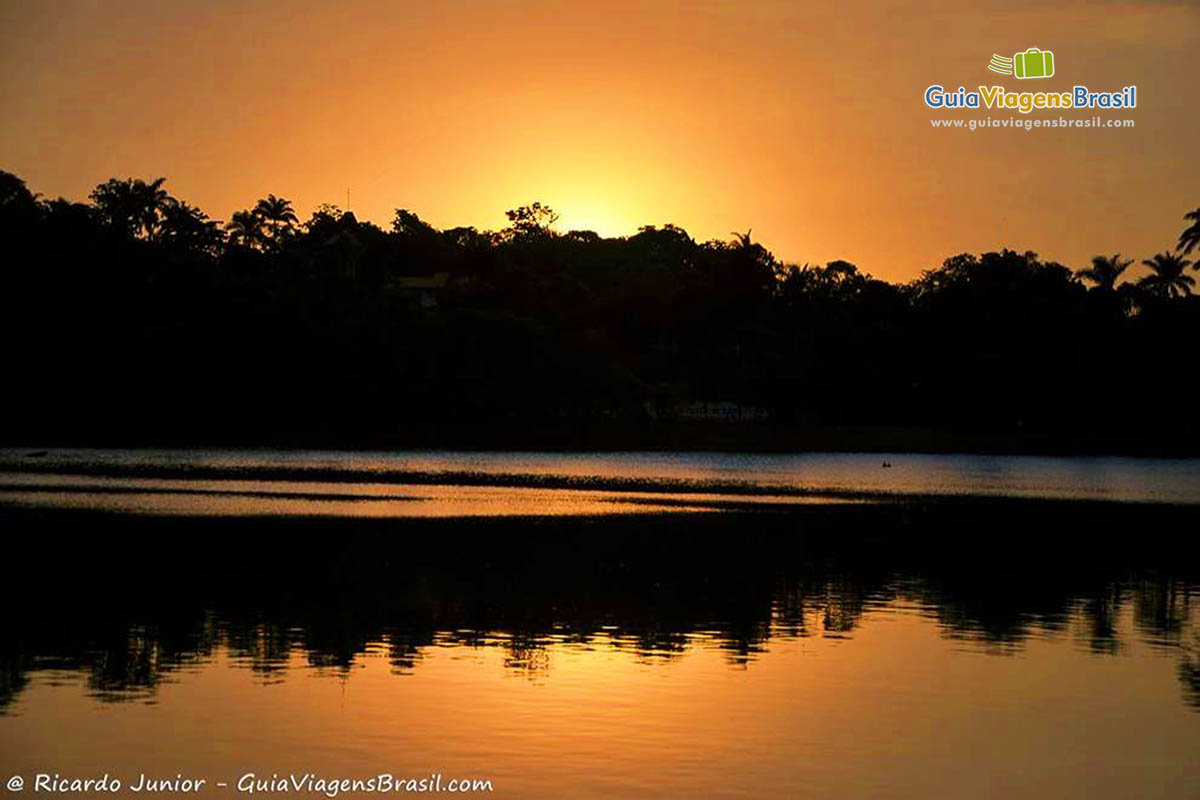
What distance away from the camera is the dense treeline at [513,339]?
405 ft

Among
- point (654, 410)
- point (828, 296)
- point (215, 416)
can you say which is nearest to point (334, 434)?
point (215, 416)

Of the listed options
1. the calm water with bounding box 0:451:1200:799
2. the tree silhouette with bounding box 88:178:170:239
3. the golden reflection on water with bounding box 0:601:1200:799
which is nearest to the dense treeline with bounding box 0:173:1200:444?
the tree silhouette with bounding box 88:178:170:239

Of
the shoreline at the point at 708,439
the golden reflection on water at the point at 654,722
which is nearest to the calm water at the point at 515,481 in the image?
the shoreline at the point at 708,439

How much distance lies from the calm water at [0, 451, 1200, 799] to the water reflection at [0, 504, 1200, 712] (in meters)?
0.14

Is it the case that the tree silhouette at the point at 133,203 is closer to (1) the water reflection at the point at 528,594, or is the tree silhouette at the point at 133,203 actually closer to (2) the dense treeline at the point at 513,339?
(2) the dense treeline at the point at 513,339

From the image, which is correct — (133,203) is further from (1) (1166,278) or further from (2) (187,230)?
A: (1) (1166,278)

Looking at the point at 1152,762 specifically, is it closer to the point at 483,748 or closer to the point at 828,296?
the point at 483,748

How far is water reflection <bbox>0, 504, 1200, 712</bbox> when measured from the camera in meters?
29.6

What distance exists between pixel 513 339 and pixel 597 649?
368 feet

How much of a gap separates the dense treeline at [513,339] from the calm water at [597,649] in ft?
203

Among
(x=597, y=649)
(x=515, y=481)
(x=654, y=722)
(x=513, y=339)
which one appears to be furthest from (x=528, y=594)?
(x=513, y=339)

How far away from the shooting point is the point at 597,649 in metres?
30.5

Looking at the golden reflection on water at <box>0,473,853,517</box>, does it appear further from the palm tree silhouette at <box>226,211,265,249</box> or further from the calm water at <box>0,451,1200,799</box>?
the palm tree silhouette at <box>226,211,265,249</box>

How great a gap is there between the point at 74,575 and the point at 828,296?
146722 millimetres
